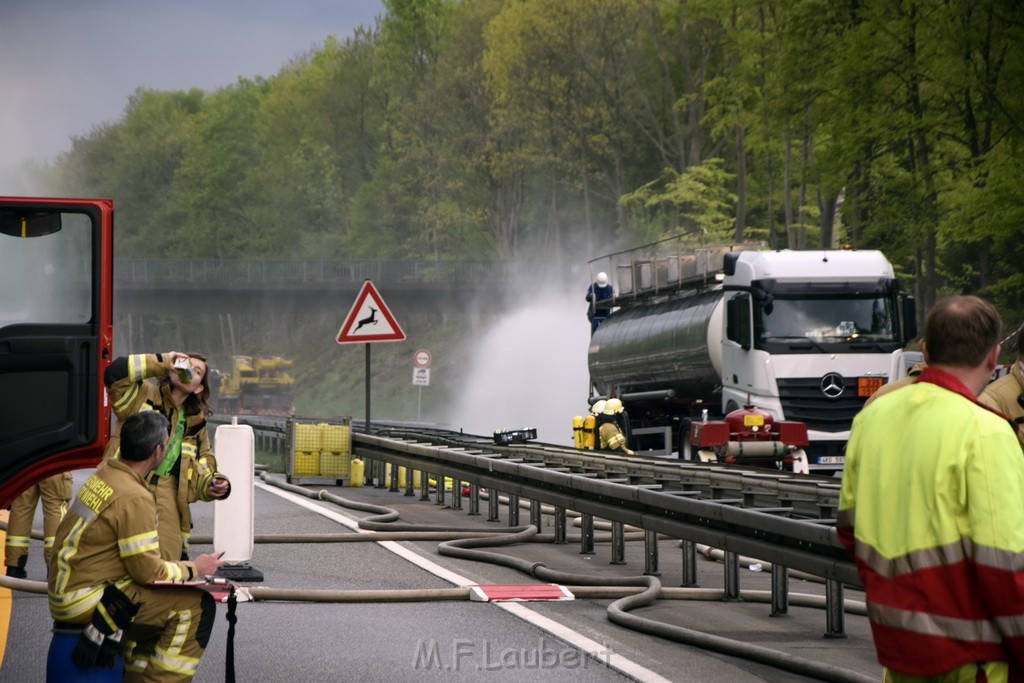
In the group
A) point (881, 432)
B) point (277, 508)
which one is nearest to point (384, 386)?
point (277, 508)

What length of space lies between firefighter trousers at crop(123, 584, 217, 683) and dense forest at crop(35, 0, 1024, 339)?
24.4 meters

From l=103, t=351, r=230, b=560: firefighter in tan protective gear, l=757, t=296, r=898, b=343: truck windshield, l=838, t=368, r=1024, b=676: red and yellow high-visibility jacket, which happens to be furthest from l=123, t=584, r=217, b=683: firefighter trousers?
l=757, t=296, r=898, b=343: truck windshield

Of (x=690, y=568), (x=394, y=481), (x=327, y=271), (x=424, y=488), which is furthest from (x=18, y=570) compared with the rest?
(x=327, y=271)

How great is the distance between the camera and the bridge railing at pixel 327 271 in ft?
265

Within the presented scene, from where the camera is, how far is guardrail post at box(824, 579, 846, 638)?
378 inches

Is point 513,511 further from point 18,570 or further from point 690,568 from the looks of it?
point 18,570

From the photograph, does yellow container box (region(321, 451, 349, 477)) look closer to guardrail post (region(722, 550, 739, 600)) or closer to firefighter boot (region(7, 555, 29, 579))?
firefighter boot (region(7, 555, 29, 579))

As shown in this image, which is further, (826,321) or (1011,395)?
(826,321)

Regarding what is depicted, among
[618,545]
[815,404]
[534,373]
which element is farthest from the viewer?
[534,373]

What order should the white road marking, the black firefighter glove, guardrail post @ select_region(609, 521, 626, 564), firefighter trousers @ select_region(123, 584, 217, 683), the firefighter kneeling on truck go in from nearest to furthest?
1. the black firefighter glove
2. firefighter trousers @ select_region(123, 584, 217, 683)
3. the white road marking
4. guardrail post @ select_region(609, 521, 626, 564)
5. the firefighter kneeling on truck

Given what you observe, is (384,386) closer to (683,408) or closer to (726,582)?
(683,408)

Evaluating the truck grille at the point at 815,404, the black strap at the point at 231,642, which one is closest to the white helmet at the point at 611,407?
the truck grille at the point at 815,404

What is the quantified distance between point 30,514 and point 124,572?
660cm

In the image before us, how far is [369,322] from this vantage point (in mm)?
23672
